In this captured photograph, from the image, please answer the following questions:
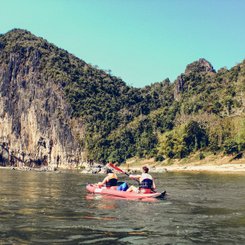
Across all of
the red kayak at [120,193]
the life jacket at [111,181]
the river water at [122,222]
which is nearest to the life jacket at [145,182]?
the red kayak at [120,193]

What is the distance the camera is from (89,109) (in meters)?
170

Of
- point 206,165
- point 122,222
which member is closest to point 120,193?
point 122,222

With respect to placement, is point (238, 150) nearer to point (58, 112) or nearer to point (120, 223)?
point (120, 223)

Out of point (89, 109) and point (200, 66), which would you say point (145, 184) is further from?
point (200, 66)

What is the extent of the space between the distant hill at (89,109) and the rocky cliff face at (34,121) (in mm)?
399

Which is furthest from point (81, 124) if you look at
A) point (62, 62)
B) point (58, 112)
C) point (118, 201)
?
point (118, 201)

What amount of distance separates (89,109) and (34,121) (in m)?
24.0

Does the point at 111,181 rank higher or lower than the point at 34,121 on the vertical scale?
lower

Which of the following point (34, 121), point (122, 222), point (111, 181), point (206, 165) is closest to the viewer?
point (122, 222)

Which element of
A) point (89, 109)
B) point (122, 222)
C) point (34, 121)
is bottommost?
point (122, 222)

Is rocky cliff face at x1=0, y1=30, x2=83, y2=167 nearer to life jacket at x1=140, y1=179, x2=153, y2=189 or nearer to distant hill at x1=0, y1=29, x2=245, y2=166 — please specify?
distant hill at x1=0, y1=29, x2=245, y2=166

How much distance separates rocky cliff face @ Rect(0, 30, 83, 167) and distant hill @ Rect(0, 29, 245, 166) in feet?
1.31

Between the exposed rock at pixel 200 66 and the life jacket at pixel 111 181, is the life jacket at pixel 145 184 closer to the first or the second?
the life jacket at pixel 111 181

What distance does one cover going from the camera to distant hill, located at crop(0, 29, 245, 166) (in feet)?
418
